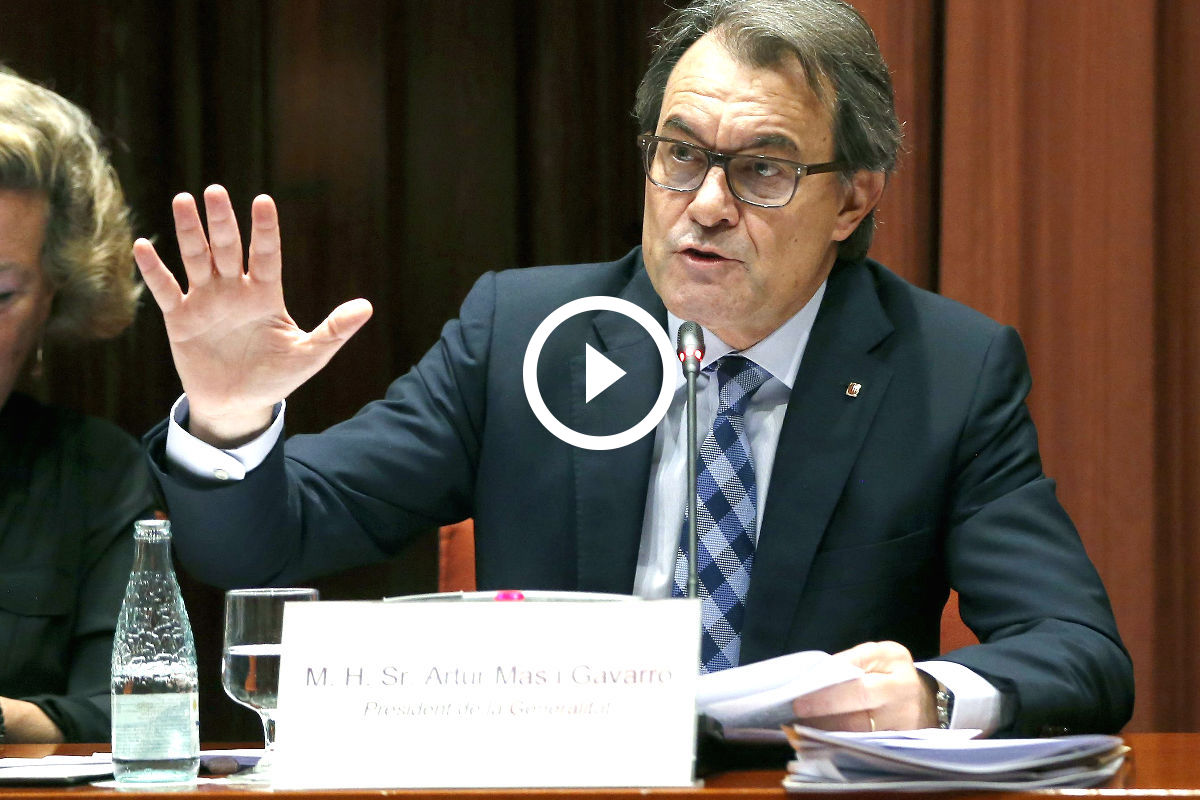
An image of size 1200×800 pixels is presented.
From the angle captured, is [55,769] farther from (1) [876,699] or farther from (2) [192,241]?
(1) [876,699]

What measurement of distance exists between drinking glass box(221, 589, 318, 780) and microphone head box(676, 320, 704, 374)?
0.40 metres

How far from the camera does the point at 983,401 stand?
1.84 m

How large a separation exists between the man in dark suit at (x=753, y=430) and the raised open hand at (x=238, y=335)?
9 centimetres

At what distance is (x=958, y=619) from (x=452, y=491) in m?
0.70

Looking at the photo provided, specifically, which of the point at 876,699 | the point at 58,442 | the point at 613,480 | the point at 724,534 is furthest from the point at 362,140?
the point at 876,699

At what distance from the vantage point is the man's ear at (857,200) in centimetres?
200

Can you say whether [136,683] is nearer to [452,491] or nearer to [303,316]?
[452,491]

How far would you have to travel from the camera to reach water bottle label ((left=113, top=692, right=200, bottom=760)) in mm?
1124

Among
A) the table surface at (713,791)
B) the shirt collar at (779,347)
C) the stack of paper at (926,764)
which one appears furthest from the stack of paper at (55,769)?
the shirt collar at (779,347)

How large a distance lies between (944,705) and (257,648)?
0.62 meters

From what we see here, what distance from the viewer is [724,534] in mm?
1771

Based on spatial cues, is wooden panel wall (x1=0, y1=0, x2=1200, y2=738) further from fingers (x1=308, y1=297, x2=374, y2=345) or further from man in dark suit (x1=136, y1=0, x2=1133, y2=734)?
fingers (x1=308, y1=297, x2=374, y2=345)

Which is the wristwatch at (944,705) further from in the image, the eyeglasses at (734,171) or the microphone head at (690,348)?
the eyeglasses at (734,171)

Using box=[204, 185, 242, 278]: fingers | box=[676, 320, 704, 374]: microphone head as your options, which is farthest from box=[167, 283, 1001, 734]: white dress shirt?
box=[204, 185, 242, 278]: fingers
